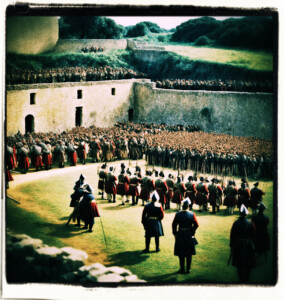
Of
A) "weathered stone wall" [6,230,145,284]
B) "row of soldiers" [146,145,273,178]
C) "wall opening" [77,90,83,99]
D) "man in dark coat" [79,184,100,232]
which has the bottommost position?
"weathered stone wall" [6,230,145,284]

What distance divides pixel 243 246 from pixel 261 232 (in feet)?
2.54

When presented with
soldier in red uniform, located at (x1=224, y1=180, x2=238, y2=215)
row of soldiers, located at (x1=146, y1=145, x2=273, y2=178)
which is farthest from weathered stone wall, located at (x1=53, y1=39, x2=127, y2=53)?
soldier in red uniform, located at (x1=224, y1=180, x2=238, y2=215)

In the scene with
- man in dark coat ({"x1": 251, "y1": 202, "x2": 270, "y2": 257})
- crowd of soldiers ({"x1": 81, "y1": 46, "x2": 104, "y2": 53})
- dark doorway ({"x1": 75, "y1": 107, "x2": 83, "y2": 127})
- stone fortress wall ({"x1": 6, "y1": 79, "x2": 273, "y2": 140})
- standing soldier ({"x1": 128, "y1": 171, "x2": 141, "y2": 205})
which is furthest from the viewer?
crowd of soldiers ({"x1": 81, "y1": 46, "x2": 104, "y2": 53})

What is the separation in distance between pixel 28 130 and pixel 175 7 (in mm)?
12002

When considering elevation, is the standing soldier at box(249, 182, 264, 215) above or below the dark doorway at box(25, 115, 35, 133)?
below

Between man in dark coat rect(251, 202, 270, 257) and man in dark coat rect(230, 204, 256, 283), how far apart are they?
30 cm

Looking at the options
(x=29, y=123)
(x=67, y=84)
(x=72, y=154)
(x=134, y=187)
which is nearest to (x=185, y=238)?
(x=134, y=187)

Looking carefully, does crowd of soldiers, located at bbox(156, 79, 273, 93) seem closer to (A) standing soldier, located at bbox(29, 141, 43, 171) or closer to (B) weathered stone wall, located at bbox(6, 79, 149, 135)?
(B) weathered stone wall, located at bbox(6, 79, 149, 135)

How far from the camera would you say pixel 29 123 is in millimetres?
21484

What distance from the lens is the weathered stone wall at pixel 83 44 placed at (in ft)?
81.8

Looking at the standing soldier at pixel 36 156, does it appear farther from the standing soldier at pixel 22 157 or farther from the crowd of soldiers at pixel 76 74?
the crowd of soldiers at pixel 76 74

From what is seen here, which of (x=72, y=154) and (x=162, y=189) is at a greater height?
(x=72, y=154)

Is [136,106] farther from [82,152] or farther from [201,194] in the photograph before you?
[201,194]

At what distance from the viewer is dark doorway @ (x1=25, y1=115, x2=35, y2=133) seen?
2092cm
